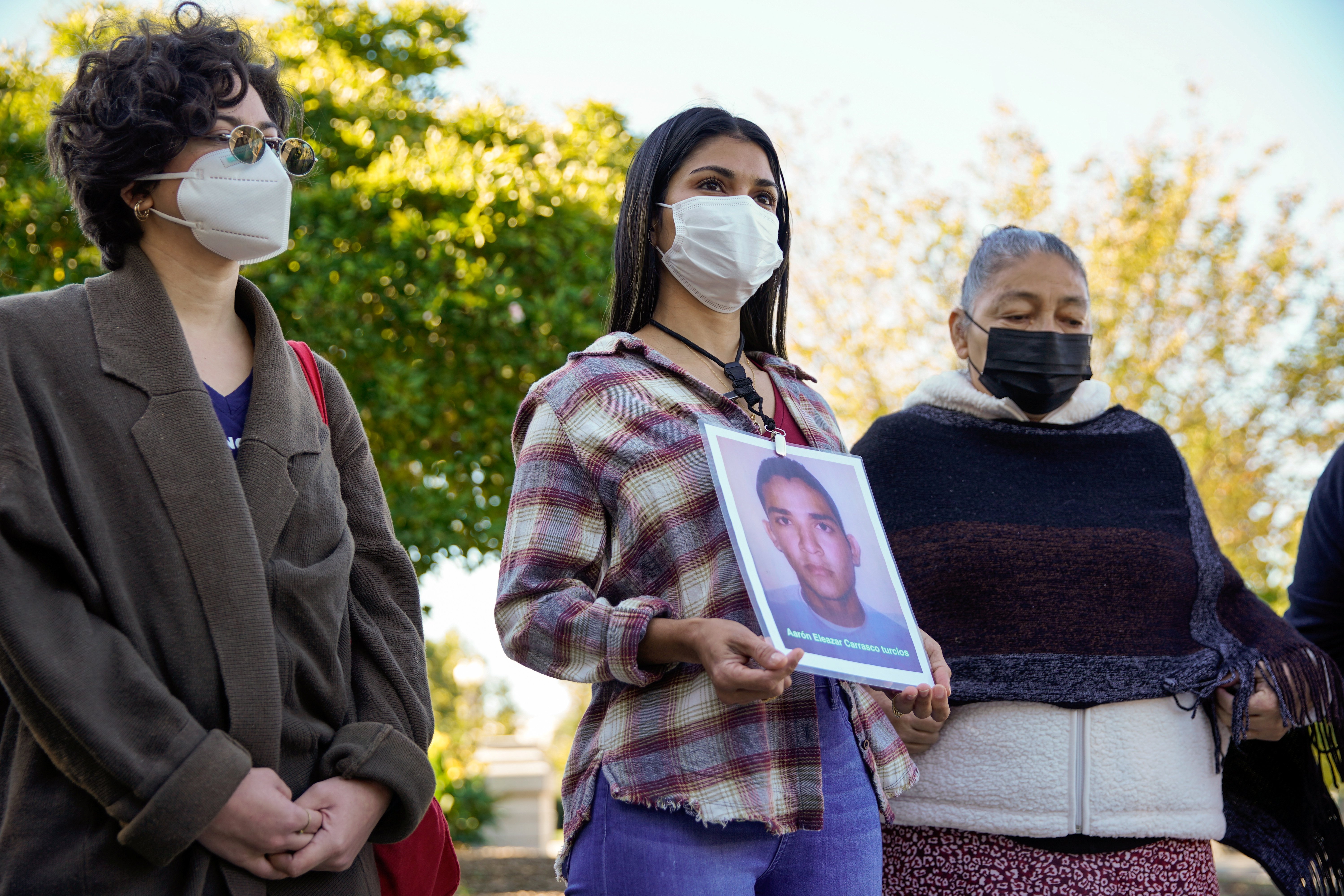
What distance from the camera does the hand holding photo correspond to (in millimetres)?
1889

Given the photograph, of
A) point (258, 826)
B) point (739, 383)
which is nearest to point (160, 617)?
point (258, 826)

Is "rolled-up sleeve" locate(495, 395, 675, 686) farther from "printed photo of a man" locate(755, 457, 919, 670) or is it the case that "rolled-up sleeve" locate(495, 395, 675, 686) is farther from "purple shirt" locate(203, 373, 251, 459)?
"purple shirt" locate(203, 373, 251, 459)

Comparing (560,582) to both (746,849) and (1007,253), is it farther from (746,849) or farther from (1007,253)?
(1007,253)

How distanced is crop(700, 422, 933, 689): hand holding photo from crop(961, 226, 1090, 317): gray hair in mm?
1287

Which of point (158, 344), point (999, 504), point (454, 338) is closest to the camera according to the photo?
point (158, 344)

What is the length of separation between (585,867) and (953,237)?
10.7 metres

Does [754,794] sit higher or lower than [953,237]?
higher

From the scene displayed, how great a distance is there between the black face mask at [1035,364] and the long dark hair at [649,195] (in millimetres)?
969

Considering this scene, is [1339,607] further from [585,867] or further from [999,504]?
[585,867]

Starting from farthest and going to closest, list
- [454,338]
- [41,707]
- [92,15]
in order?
[92,15], [454,338], [41,707]

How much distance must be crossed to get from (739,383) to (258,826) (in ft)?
4.07

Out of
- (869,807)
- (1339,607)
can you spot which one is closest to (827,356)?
(1339,607)

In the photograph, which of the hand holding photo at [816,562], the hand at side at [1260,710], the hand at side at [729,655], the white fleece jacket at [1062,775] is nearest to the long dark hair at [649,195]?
the hand holding photo at [816,562]

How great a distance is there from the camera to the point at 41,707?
5.41 feet
